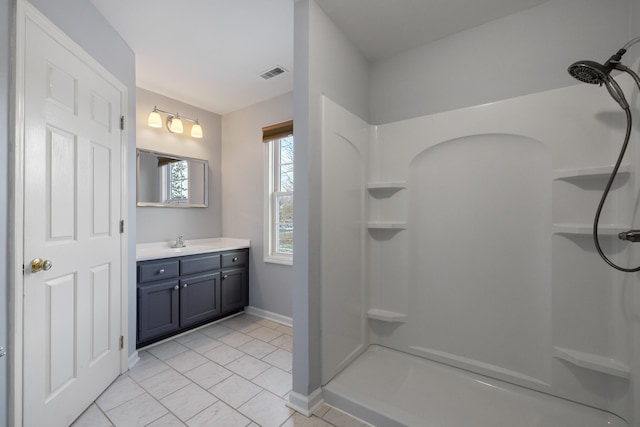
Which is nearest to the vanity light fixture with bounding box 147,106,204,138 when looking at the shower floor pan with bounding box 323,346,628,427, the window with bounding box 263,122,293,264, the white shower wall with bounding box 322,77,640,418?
the window with bounding box 263,122,293,264

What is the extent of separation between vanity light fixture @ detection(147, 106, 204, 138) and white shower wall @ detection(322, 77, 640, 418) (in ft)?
6.69

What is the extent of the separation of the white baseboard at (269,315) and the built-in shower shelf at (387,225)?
1.52m

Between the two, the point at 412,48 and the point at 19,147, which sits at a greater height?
the point at 412,48

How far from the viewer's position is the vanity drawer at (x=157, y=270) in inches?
92.2

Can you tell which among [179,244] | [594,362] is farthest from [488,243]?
[179,244]

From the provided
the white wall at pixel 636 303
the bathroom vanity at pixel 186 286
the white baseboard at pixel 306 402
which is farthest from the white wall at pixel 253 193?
the white wall at pixel 636 303

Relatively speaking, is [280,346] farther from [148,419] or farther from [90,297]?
[90,297]

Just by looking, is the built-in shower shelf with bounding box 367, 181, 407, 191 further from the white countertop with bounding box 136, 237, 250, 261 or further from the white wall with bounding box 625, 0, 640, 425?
the white countertop with bounding box 136, 237, 250, 261

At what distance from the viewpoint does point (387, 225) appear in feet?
7.07

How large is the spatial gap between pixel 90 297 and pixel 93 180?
75 cm

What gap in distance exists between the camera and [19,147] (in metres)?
1.22

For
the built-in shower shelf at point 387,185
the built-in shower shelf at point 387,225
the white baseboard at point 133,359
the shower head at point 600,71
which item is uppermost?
the shower head at point 600,71

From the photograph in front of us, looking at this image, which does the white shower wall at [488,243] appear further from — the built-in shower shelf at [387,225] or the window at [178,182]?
the window at [178,182]

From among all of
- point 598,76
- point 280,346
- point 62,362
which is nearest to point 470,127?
point 598,76
